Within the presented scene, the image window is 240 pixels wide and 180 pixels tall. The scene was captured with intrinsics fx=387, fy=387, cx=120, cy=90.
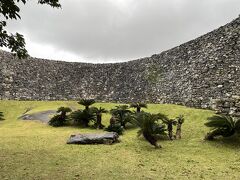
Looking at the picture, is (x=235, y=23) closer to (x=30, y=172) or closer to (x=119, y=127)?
(x=119, y=127)

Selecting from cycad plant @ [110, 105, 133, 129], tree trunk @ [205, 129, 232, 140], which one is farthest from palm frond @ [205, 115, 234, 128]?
cycad plant @ [110, 105, 133, 129]

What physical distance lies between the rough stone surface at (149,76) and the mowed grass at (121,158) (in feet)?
30.9

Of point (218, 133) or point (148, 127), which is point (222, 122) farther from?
point (148, 127)

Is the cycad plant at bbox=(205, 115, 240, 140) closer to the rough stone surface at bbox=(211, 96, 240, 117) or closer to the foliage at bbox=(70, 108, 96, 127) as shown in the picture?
the rough stone surface at bbox=(211, 96, 240, 117)

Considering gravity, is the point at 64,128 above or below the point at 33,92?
below

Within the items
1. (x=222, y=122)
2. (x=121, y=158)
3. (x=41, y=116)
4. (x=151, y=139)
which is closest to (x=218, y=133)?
(x=222, y=122)

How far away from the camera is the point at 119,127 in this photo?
2303cm

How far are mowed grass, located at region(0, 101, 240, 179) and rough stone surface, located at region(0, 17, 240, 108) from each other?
9.42m

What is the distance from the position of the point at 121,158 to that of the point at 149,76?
26268mm

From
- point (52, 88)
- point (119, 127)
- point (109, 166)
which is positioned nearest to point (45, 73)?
point (52, 88)

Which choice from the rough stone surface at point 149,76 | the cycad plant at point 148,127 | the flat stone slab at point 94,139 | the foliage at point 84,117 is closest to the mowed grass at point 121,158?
the cycad plant at point 148,127

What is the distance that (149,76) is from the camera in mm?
42281

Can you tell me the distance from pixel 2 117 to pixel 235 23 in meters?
22.0

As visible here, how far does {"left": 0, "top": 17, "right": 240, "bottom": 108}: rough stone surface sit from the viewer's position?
32188 millimetres
